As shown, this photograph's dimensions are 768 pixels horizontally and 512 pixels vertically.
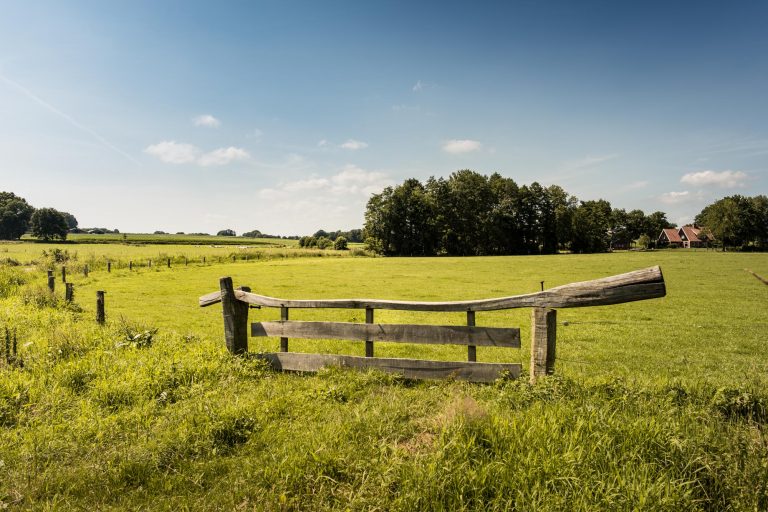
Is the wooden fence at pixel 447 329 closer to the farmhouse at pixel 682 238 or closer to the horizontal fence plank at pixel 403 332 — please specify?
the horizontal fence plank at pixel 403 332

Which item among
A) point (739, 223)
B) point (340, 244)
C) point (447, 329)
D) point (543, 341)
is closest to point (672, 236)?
point (739, 223)

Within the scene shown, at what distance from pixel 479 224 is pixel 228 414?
94837 millimetres

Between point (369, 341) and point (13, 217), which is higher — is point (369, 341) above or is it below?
below

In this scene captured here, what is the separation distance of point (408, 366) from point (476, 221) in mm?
93205

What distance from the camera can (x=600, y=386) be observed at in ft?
18.6

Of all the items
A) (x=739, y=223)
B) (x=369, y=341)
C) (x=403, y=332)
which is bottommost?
(x=369, y=341)

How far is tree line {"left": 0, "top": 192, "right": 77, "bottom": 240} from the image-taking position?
117125 millimetres

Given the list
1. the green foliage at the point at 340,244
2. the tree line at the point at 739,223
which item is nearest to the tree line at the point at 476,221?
the green foliage at the point at 340,244

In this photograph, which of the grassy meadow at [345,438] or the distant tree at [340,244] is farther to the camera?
the distant tree at [340,244]

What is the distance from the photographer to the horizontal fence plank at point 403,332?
613cm

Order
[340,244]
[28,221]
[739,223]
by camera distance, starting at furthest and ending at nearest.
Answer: [28,221] → [340,244] → [739,223]

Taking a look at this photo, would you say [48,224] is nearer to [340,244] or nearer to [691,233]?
[340,244]

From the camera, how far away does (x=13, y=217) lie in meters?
126

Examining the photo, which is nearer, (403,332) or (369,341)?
(403,332)
